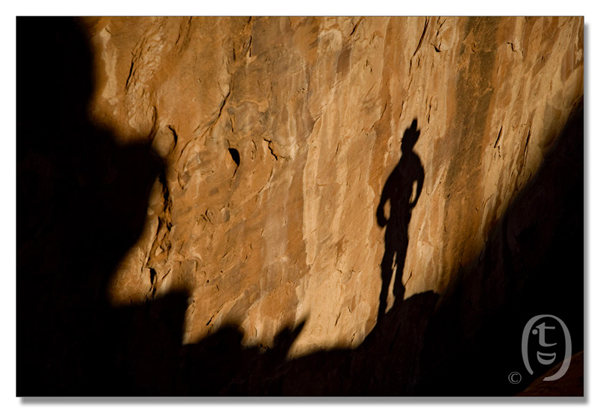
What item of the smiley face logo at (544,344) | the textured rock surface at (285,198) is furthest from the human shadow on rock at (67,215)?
the smiley face logo at (544,344)

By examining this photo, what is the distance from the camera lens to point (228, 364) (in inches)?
89.0

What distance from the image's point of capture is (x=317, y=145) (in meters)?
2.20

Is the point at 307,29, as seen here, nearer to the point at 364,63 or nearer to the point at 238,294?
the point at 364,63

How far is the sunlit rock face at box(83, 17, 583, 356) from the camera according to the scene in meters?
1.80

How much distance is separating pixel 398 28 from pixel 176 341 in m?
→ 1.80

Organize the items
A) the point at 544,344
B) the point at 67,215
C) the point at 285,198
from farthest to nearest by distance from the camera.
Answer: the point at 544,344 < the point at 285,198 < the point at 67,215

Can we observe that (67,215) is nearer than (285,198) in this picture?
Yes

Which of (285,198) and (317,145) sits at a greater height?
(317,145)

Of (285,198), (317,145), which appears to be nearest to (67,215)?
(285,198)

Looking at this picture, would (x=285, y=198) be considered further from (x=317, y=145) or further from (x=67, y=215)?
(x=67, y=215)

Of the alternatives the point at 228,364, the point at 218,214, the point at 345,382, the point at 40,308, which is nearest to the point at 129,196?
the point at 218,214

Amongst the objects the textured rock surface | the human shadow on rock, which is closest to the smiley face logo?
the textured rock surface

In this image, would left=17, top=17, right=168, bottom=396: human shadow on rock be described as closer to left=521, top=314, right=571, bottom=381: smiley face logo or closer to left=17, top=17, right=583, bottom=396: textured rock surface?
left=17, top=17, right=583, bottom=396: textured rock surface

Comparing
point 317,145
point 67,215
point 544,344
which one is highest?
point 317,145
